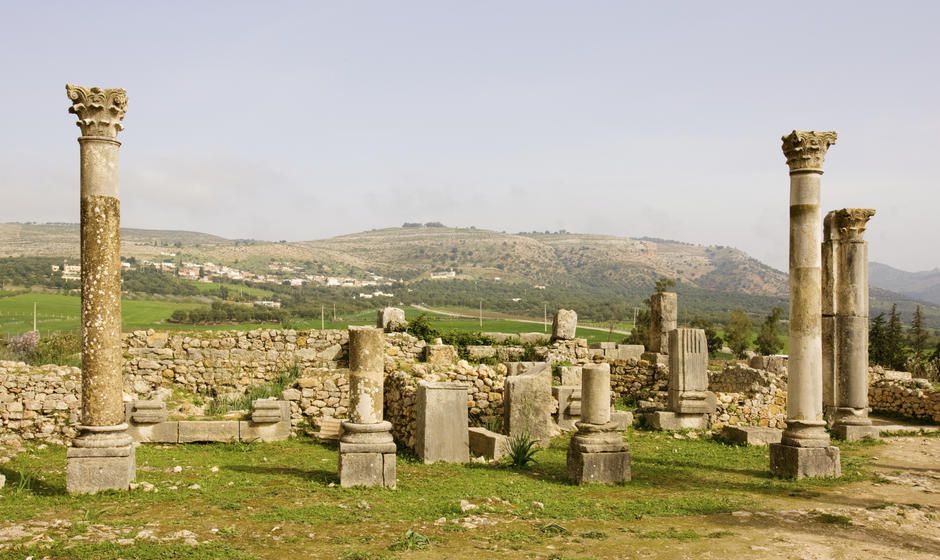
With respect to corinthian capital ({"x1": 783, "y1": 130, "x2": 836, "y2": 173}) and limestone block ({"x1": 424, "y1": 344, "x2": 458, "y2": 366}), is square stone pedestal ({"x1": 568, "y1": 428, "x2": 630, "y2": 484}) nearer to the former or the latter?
corinthian capital ({"x1": 783, "y1": 130, "x2": 836, "y2": 173})

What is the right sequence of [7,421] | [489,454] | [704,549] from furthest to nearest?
[7,421] < [489,454] < [704,549]

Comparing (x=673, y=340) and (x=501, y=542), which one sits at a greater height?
(x=673, y=340)

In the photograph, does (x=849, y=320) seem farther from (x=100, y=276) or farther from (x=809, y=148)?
(x=100, y=276)

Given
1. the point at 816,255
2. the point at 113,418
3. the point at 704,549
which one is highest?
the point at 816,255

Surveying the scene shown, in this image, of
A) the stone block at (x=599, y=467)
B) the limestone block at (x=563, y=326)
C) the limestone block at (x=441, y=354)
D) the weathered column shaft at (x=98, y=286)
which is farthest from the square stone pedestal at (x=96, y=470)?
the limestone block at (x=563, y=326)

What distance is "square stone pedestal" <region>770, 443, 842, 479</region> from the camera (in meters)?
12.8

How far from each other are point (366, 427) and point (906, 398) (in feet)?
54.6

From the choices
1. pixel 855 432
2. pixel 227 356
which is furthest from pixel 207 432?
pixel 855 432

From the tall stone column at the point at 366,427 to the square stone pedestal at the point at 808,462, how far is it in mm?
6084

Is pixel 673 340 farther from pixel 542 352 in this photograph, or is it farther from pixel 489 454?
pixel 489 454

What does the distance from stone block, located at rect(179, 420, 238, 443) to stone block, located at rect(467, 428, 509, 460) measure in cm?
456

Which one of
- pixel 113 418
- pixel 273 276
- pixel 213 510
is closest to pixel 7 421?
pixel 113 418

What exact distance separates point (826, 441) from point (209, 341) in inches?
646

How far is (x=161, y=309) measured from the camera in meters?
53.3
